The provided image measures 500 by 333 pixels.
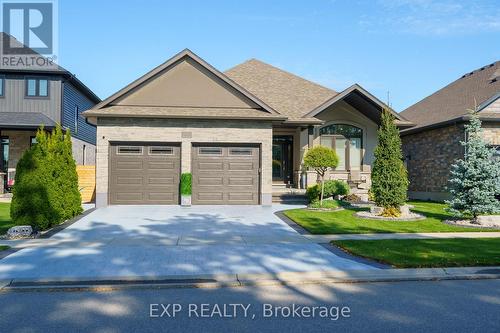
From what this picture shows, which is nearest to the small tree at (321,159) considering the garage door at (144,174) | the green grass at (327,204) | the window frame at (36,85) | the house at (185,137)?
the green grass at (327,204)

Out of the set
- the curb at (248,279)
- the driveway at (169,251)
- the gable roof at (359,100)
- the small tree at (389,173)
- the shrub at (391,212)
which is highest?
the gable roof at (359,100)

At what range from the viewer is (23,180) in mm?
10992

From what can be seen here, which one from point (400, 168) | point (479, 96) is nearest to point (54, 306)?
point (400, 168)

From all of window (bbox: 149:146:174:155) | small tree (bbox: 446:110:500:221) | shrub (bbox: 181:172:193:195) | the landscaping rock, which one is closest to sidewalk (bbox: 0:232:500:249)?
the landscaping rock

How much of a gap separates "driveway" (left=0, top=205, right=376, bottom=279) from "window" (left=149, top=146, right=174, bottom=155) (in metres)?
4.58

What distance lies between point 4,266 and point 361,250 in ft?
23.0

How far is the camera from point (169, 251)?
8.49 metres

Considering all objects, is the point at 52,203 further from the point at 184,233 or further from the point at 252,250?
the point at 252,250

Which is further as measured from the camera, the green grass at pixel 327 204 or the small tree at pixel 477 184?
the green grass at pixel 327 204

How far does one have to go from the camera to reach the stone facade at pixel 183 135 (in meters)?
16.8

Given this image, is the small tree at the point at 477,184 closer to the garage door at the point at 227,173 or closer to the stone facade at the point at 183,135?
the stone facade at the point at 183,135

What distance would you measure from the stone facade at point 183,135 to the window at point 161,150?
404mm

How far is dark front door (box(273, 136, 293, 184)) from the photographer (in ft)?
70.0

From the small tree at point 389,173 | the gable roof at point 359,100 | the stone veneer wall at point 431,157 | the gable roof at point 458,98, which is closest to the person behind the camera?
the small tree at point 389,173
